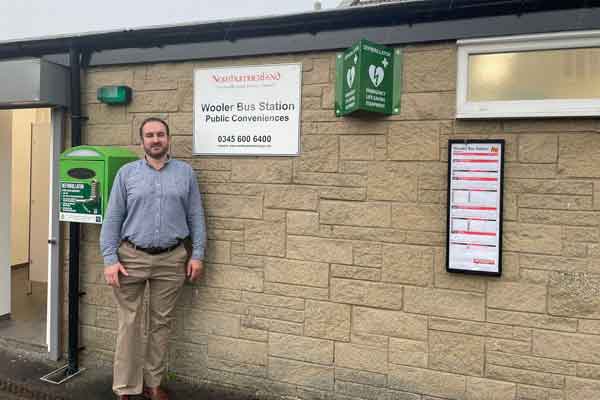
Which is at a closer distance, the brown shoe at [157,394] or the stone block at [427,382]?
the stone block at [427,382]

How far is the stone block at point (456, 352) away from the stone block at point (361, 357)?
330 millimetres

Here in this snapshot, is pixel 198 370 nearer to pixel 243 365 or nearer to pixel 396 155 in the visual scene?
pixel 243 365

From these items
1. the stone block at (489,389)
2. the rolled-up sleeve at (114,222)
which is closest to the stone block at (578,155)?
the stone block at (489,389)

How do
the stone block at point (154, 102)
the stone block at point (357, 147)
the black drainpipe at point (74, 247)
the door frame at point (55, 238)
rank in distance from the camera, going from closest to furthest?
1. the stone block at point (357, 147)
2. the stone block at point (154, 102)
3. the black drainpipe at point (74, 247)
4. the door frame at point (55, 238)

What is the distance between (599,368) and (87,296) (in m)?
3.82

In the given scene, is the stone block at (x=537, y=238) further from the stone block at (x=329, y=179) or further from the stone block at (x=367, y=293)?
the stone block at (x=329, y=179)

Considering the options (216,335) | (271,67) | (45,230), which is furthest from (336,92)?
(45,230)

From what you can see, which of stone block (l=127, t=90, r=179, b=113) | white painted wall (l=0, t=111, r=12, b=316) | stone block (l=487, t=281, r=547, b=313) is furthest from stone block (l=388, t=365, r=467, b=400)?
white painted wall (l=0, t=111, r=12, b=316)

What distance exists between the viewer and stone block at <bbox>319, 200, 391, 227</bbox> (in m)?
3.23

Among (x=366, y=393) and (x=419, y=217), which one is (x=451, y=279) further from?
(x=366, y=393)

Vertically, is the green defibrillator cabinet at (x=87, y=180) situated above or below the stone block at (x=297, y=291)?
above

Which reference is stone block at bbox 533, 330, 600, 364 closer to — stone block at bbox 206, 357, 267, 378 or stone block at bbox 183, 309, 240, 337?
stone block at bbox 206, 357, 267, 378

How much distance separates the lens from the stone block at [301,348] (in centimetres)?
340

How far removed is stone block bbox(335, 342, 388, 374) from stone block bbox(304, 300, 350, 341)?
0.08 meters
